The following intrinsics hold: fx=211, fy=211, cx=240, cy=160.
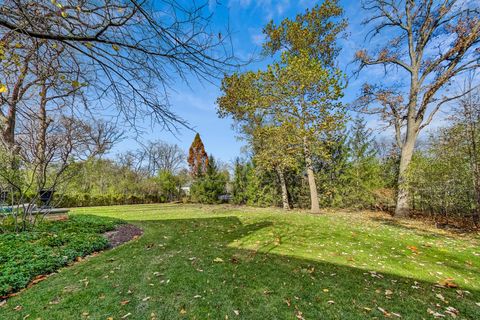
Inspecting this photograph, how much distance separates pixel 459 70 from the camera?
280 inches

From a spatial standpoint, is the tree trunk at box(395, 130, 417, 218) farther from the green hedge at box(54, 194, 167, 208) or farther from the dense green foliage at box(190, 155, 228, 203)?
the green hedge at box(54, 194, 167, 208)

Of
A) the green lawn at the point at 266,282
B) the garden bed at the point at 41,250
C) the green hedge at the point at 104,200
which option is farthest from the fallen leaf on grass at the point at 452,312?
the green hedge at the point at 104,200

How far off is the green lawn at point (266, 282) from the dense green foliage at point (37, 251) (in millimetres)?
257

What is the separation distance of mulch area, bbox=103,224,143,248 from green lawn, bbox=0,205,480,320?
21.8 inches

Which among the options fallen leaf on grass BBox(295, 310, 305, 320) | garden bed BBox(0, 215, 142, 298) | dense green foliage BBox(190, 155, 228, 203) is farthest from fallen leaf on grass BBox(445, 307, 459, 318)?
dense green foliage BBox(190, 155, 228, 203)

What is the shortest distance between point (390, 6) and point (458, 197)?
7.67m

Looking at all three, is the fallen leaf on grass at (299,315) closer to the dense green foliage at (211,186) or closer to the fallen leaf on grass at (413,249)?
the fallen leaf on grass at (413,249)

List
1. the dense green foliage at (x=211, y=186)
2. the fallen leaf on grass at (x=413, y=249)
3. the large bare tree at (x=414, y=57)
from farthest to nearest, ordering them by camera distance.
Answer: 1. the dense green foliage at (x=211, y=186)
2. the large bare tree at (x=414, y=57)
3. the fallen leaf on grass at (x=413, y=249)

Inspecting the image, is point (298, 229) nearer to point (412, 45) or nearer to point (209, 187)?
point (412, 45)

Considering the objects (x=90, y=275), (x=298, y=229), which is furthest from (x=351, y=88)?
(x=90, y=275)

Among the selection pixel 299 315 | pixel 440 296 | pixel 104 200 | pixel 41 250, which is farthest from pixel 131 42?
pixel 104 200

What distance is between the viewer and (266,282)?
2.81m

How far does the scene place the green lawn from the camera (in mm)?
2229

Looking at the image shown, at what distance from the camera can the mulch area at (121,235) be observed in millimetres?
4909
